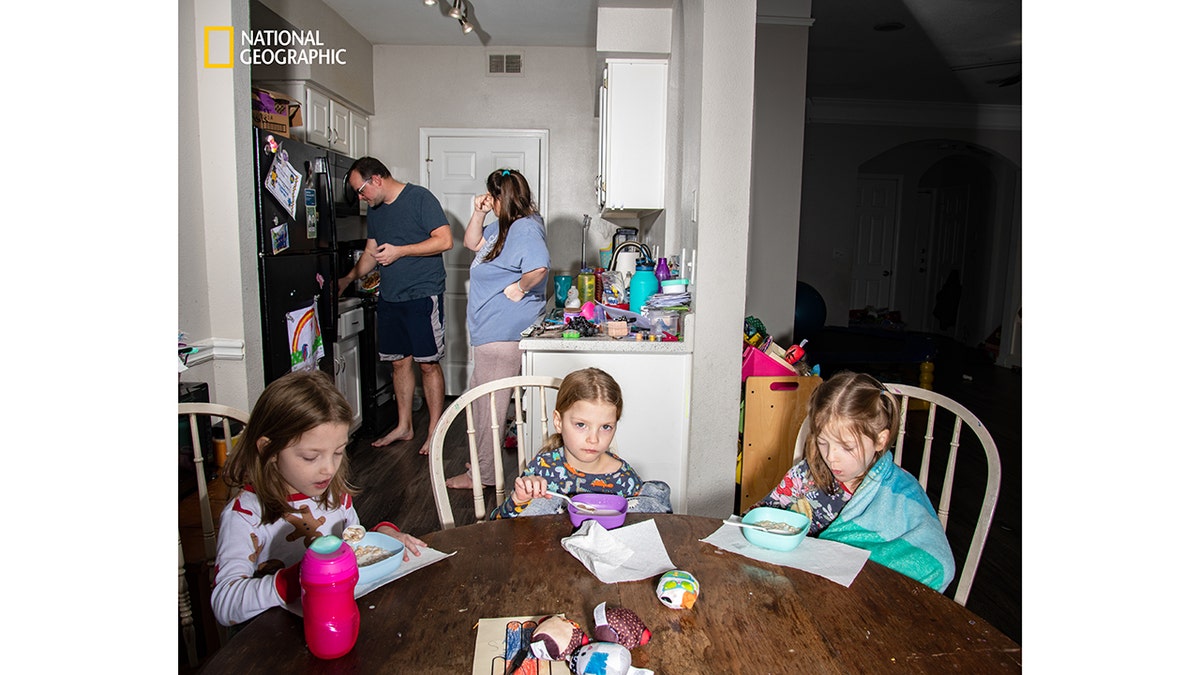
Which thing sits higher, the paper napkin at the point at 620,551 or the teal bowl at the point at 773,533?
the teal bowl at the point at 773,533

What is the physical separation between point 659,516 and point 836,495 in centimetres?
44

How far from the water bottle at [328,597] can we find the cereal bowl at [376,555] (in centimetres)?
18

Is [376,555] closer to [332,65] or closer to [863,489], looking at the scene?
Answer: [863,489]

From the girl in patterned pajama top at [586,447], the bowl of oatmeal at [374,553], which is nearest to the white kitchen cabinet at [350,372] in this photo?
the girl in patterned pajama top at [586,447]

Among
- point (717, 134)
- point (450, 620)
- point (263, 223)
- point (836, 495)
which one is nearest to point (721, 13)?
point (717, 134)

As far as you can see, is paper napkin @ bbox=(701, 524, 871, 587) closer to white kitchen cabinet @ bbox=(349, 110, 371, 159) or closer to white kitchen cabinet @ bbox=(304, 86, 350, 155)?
white kitchen cabinet @ bbox=(304, 86, 350, 155)

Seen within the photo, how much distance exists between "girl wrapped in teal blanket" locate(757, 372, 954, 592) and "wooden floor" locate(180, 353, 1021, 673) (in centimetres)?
87

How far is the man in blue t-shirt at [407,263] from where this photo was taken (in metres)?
3.69

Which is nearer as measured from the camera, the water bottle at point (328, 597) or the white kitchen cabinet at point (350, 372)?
the water bottle at point (328, 597)

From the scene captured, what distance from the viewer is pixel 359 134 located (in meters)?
4.84

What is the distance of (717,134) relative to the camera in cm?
241

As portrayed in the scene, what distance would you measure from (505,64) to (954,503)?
12.9 feet

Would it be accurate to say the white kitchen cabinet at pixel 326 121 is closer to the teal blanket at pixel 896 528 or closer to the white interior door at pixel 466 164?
the white interior door at pixel 466 164
